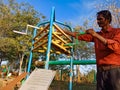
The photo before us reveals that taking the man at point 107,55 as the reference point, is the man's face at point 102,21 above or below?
above

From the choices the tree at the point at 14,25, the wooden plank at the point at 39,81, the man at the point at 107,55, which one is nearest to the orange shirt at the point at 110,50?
the man at the point at 107,55

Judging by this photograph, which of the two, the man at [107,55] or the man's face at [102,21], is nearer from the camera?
the man at [107,55]

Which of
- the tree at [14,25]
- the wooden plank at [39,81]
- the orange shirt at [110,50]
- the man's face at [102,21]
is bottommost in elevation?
the wooden plank at [39,81]

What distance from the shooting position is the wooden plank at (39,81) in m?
3.08

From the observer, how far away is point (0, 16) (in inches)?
852

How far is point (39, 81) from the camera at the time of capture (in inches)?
126

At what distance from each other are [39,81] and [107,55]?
124cm

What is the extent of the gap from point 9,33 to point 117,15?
16.6 metres

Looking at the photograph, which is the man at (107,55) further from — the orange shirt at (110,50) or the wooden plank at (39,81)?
the wooden plank at (39,81)

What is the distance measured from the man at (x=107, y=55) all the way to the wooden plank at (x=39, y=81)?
100 cm

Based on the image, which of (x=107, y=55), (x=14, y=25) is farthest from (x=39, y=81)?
(x=14, y=25)

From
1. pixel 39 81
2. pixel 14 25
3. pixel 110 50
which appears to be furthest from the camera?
pixel 14 25

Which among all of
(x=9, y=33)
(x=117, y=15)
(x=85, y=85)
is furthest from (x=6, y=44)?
(x=117, y=15)

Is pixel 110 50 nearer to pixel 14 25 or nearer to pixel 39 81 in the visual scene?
pixel 39 81
